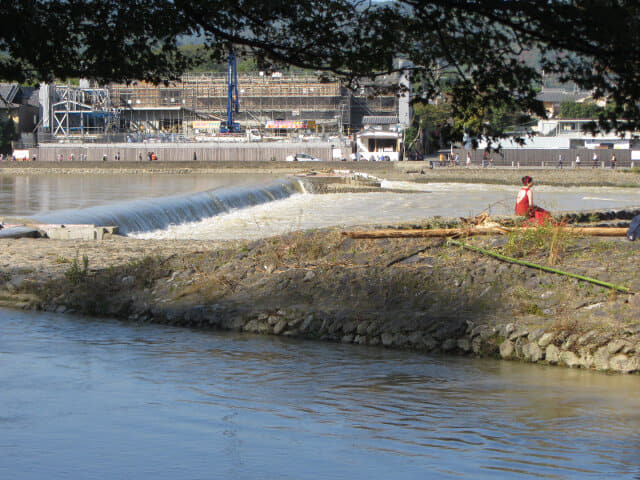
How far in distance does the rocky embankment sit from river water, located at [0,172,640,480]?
1.17ft

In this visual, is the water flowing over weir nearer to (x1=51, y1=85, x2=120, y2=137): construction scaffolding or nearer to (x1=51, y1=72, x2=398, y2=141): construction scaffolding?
(x1=51, y1=85, x2=120, y2=137): construction scaffolding

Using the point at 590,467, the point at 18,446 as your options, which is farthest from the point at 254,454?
the point at 590,467

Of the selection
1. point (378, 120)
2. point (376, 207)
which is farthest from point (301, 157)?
point (376, 207)

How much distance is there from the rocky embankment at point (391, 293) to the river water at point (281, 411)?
36cm

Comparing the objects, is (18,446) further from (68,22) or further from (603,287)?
(603,287)

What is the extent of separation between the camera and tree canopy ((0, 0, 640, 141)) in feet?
19.3

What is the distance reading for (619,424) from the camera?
6.39 meters

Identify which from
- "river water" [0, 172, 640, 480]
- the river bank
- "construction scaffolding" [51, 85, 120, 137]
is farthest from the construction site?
"river water" [0, 172, 640, 480]

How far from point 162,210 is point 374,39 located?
21.1m

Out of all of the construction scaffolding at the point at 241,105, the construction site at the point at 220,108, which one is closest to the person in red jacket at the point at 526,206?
the construction site at the point at 220,108

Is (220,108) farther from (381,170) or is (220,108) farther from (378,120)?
(381,170)

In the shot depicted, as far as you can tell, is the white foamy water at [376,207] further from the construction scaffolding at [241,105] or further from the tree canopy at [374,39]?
the construction scaffolding at [241,105]

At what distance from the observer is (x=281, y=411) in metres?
6.63

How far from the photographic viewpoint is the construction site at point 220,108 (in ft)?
301
